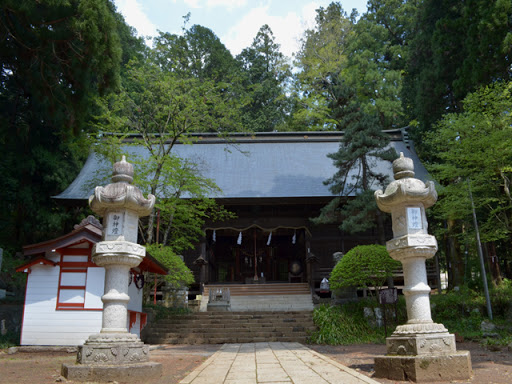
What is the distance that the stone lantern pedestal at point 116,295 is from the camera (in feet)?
16.5

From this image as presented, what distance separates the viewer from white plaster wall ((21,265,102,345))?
940 centimetres

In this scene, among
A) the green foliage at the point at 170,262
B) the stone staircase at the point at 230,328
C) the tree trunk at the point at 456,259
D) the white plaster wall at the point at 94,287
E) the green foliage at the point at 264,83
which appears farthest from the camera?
the green foliage at the point at 264,83

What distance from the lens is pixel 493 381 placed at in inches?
191

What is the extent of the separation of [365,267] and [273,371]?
6693 millimetres

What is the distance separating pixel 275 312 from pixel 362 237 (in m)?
5.92

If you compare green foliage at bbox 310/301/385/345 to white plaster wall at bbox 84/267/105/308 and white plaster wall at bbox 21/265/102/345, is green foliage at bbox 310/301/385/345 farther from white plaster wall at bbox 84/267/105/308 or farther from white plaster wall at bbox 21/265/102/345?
white plaster wall at bbox 21/265/102/345

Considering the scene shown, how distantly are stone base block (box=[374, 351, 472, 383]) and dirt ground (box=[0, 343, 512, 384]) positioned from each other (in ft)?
0.49

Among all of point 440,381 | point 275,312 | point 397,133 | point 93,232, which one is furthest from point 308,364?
point 397,133

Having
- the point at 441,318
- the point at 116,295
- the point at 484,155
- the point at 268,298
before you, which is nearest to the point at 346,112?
the point at 484,155

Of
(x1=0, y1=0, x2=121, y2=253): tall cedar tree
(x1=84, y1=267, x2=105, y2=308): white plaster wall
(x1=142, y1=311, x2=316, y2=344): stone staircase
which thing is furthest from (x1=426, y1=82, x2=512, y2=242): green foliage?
(x1=84, y1=267, x2=105, y2=308): white plaster wall

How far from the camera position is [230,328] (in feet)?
40.1

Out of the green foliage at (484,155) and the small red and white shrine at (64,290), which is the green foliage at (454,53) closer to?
the green foliage at (484,155)

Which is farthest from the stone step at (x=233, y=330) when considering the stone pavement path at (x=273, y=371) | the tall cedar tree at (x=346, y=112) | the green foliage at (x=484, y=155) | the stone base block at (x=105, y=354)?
the stone base block at (x=105, y=354)

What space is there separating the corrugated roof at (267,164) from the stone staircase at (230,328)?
18.0 ft
